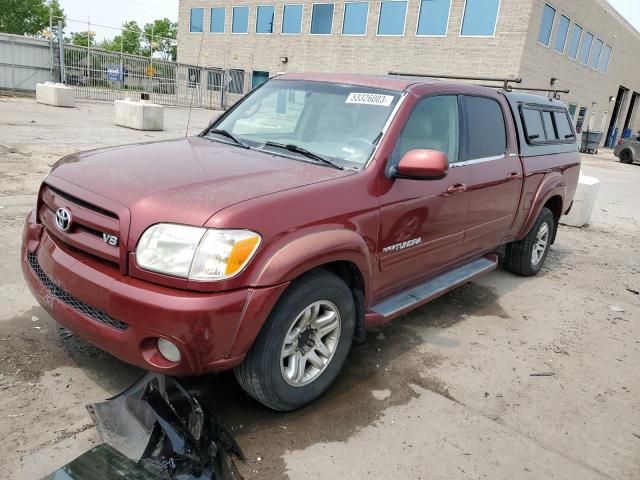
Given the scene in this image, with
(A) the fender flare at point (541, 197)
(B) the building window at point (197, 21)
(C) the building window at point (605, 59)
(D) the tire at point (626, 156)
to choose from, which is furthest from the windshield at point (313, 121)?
(B) the building window at point (197, 21)

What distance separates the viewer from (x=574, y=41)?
89.5 feet

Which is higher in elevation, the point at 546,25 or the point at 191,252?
the point at 546,25

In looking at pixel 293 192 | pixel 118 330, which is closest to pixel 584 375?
pixel 293 192

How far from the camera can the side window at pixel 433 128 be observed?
3453 millimetres

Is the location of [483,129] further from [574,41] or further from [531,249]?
[574,41]

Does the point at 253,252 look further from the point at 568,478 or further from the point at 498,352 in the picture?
the point at 498,352

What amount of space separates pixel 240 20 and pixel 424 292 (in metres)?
33.3

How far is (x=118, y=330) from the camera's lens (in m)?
2.43

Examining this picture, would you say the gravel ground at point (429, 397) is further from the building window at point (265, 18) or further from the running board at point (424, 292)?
the building window at point (265, 18)

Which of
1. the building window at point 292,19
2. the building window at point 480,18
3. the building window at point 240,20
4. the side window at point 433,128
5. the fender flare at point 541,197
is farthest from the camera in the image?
the building window at point 240,20

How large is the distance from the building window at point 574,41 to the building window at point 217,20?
69.5 feet

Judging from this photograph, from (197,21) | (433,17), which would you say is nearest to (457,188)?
(433,17)

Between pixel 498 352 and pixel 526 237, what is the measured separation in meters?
1.98

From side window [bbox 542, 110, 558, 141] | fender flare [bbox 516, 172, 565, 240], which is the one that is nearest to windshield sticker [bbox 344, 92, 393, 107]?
fender flare [bbox 516, 172, 565, 240]
